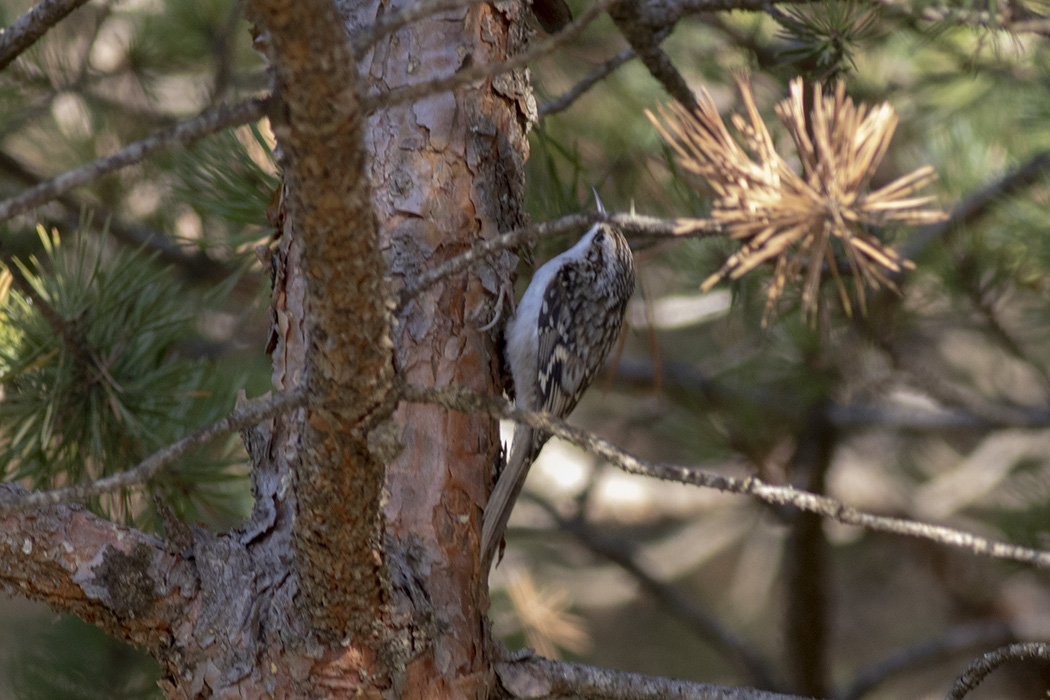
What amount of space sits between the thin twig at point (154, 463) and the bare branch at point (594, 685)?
2.17 ft

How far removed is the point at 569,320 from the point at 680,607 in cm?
157

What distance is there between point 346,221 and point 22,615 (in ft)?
14.6

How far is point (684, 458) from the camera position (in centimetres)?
499

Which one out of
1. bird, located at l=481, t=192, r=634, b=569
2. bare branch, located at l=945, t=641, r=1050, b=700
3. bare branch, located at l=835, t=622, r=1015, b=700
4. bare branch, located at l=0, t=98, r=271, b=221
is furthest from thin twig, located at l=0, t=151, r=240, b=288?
bare branch, located at l=835, t=622, r=1015, b=700

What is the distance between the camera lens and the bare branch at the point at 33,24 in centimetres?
137

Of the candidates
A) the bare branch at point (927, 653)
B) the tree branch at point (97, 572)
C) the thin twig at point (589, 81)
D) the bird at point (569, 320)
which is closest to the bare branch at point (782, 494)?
the tree branch at point (97, 572)

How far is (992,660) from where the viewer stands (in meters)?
1.23

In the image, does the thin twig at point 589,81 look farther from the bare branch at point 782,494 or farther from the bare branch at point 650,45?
the bare branch at point 782,494

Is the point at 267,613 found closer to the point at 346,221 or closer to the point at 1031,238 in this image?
the point at 346,221

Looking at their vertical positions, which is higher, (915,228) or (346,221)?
(915,228)

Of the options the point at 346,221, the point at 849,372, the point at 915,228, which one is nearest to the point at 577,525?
the point at 849,372

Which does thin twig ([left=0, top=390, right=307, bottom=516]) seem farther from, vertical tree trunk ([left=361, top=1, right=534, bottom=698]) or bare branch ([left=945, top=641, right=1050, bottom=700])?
bare branch ([left=945, top=641, right=1050, bottom=700])

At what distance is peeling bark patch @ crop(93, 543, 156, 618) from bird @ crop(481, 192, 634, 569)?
81cm

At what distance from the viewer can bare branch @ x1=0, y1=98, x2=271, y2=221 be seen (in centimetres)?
78
